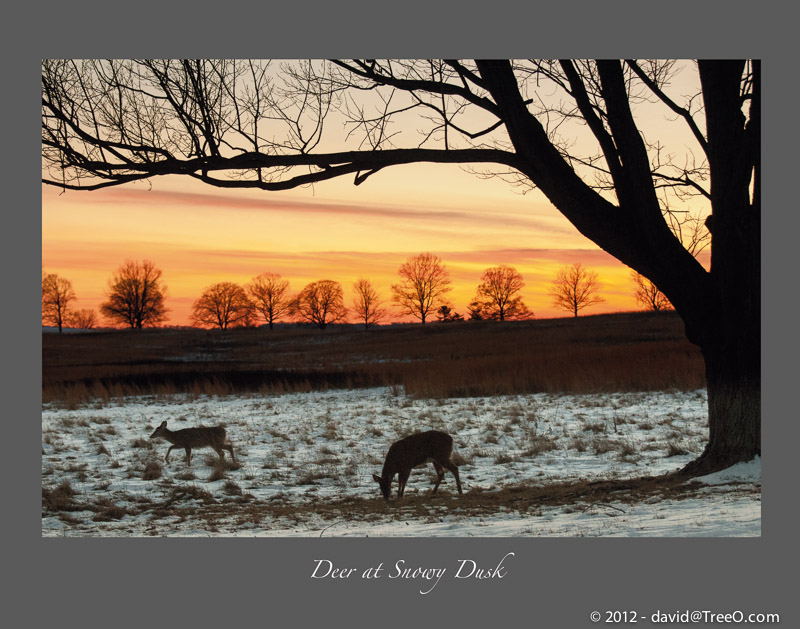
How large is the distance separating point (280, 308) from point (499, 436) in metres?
→ 15.2

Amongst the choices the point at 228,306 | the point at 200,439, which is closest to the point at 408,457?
the point at 200,439

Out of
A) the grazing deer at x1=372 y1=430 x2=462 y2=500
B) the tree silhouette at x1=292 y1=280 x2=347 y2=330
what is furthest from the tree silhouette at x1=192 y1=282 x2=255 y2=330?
the grazing deer at x1=372 y1=430 x2=462 y2=500

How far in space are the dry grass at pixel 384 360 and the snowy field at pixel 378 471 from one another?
5.73 feet

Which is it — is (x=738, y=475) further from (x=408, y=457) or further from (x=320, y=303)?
(x=320, y=303)

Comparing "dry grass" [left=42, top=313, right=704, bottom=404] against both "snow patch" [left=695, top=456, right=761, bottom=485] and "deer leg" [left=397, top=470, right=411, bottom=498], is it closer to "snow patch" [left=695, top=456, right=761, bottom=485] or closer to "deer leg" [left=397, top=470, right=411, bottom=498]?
"snow patch" [left=695, top=456, right=761, bottom=485]

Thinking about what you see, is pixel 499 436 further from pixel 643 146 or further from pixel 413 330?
pixel 413 330

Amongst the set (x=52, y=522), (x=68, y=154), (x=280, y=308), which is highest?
(x=68, y=154)

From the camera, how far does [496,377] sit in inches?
780

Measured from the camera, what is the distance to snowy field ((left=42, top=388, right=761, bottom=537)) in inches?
279

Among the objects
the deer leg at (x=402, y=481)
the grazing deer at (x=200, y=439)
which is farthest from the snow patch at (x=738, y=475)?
the grazing deer at (x=200, y=439)

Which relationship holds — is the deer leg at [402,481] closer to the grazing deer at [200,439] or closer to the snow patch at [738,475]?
the snow patch at [738,475]

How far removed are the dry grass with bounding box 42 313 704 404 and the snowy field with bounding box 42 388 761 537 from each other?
5.73 ft

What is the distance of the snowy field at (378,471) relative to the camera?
7074mm

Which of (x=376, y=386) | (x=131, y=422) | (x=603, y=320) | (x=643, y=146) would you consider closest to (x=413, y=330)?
(x=603, y=320)
